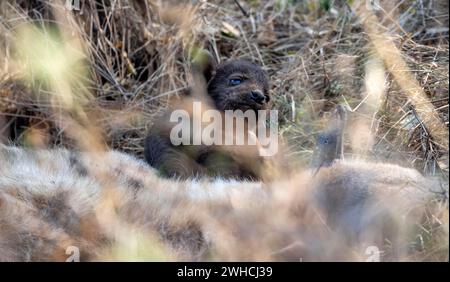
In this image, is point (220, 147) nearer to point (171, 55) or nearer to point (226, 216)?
point (226, 216)

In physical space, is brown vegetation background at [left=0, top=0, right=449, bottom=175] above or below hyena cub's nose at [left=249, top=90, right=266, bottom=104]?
above

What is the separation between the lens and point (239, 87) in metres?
5.10

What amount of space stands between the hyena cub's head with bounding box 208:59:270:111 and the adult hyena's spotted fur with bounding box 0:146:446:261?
4.23ft

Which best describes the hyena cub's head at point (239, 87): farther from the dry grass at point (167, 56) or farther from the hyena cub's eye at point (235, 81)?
the dry grass at point (167, 56)

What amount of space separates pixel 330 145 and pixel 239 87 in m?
1.29

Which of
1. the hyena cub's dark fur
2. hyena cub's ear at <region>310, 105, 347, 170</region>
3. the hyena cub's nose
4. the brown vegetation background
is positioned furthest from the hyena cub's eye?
hyena cub's ear at <region>310, 105, 347, 170</region>

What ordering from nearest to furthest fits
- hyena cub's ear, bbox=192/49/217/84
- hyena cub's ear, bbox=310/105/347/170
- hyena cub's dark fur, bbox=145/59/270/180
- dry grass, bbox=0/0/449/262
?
hyena cub's ear, bbox=310/105/347/170 → hyena cub's dark fur, bbox=145/59/270/180 → hyena cub's ear, bbox=192/49/217/84 → dry grass, bbox=0/0/449/262

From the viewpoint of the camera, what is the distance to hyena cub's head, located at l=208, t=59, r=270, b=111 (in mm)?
5090

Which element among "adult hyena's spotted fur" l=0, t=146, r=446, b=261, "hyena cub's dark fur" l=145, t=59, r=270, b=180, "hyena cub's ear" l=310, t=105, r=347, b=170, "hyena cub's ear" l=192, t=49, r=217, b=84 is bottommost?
"adult hyena's spotted fur" l=0, t=146, r=446, b=261

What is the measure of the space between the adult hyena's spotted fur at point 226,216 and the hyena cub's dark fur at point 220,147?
2.94 ft

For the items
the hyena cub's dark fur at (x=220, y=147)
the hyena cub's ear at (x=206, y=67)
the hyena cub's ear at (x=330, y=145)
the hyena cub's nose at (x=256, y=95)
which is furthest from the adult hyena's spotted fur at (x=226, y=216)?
the hyena cub's ear at (x=206, y=67)

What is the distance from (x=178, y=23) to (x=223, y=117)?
1.69 meters

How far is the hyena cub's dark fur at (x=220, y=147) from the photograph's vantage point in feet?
15.8

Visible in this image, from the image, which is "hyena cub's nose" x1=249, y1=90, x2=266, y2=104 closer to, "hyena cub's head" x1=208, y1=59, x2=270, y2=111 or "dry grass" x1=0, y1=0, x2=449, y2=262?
"hyena cub's head" x1=208, y1=59, x2=270, y2=111
